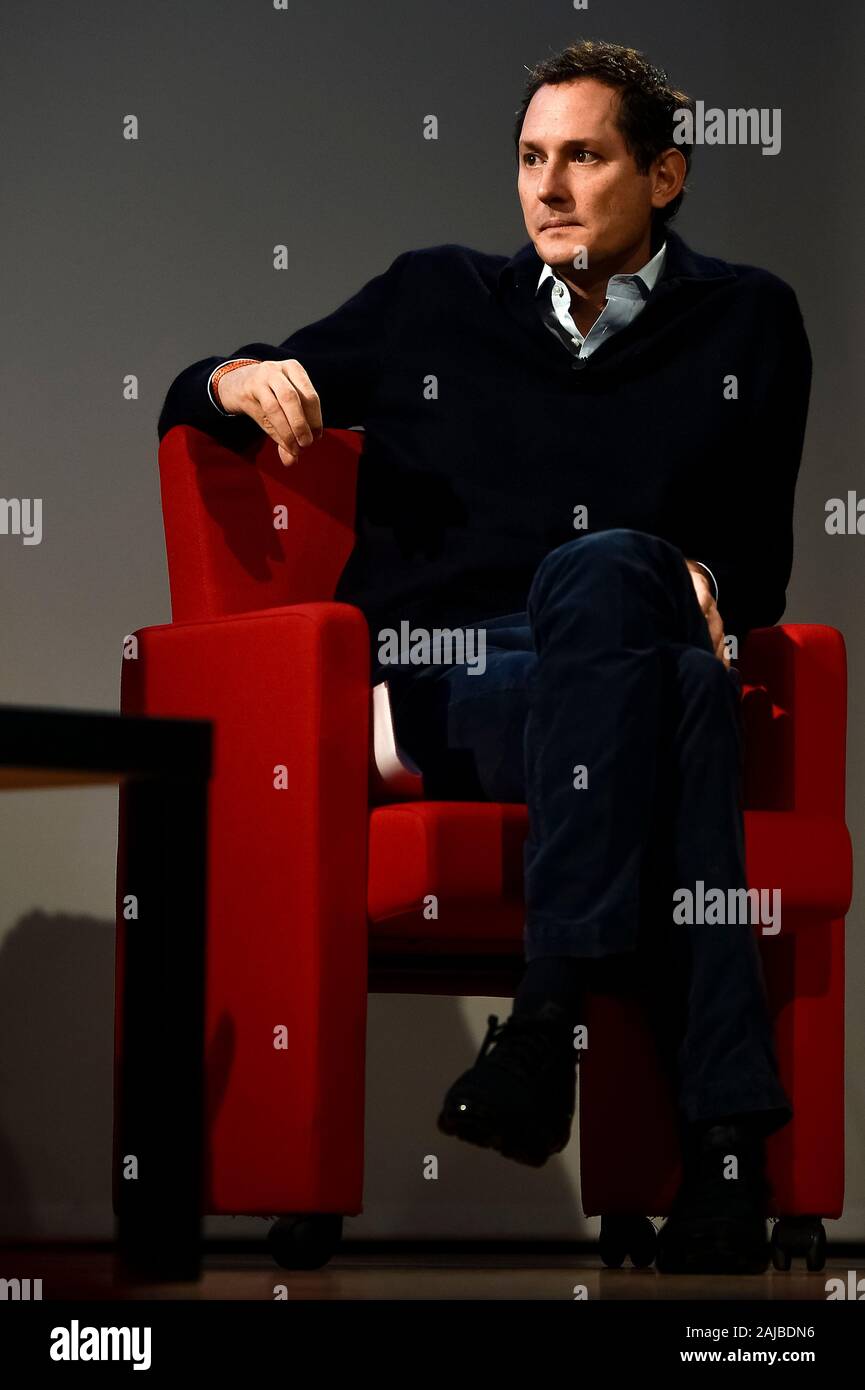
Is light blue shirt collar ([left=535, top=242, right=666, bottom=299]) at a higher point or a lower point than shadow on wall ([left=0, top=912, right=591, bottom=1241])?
higher

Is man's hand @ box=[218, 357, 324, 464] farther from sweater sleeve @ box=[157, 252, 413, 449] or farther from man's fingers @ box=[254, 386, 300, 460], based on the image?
sweater sleeve @ box=[157, 252, 413, 449]

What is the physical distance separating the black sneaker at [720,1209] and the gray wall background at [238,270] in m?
1.15

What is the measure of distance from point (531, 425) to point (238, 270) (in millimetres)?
830

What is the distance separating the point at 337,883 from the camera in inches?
70.9

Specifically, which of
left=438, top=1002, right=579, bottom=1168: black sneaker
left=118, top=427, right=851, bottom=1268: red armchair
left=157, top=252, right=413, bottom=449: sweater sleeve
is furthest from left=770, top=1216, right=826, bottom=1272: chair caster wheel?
left=157, top=252, right=413, bottom=449: sweater sleeve

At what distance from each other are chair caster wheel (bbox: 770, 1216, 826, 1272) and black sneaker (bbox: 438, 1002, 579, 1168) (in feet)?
2.04

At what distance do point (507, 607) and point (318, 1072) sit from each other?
0.59 metres

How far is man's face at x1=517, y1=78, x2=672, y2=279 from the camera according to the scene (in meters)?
2.10

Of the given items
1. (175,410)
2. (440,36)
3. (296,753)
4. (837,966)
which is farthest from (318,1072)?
(440,36)

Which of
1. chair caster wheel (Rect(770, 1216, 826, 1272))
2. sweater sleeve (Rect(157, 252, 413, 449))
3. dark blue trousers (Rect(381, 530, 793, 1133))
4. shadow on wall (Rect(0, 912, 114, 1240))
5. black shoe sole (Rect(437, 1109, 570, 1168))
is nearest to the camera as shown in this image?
black shoe sole (Rect(437, 1109, 570, 1168))

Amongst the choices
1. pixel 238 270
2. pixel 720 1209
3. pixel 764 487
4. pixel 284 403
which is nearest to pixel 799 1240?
pixel 720 1209

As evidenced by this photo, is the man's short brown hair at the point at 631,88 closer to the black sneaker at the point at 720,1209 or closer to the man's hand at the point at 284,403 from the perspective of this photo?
the man's hand at the point at 284,403

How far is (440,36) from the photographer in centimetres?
283

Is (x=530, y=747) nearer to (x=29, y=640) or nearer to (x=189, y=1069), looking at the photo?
(x=189, y=1069)
